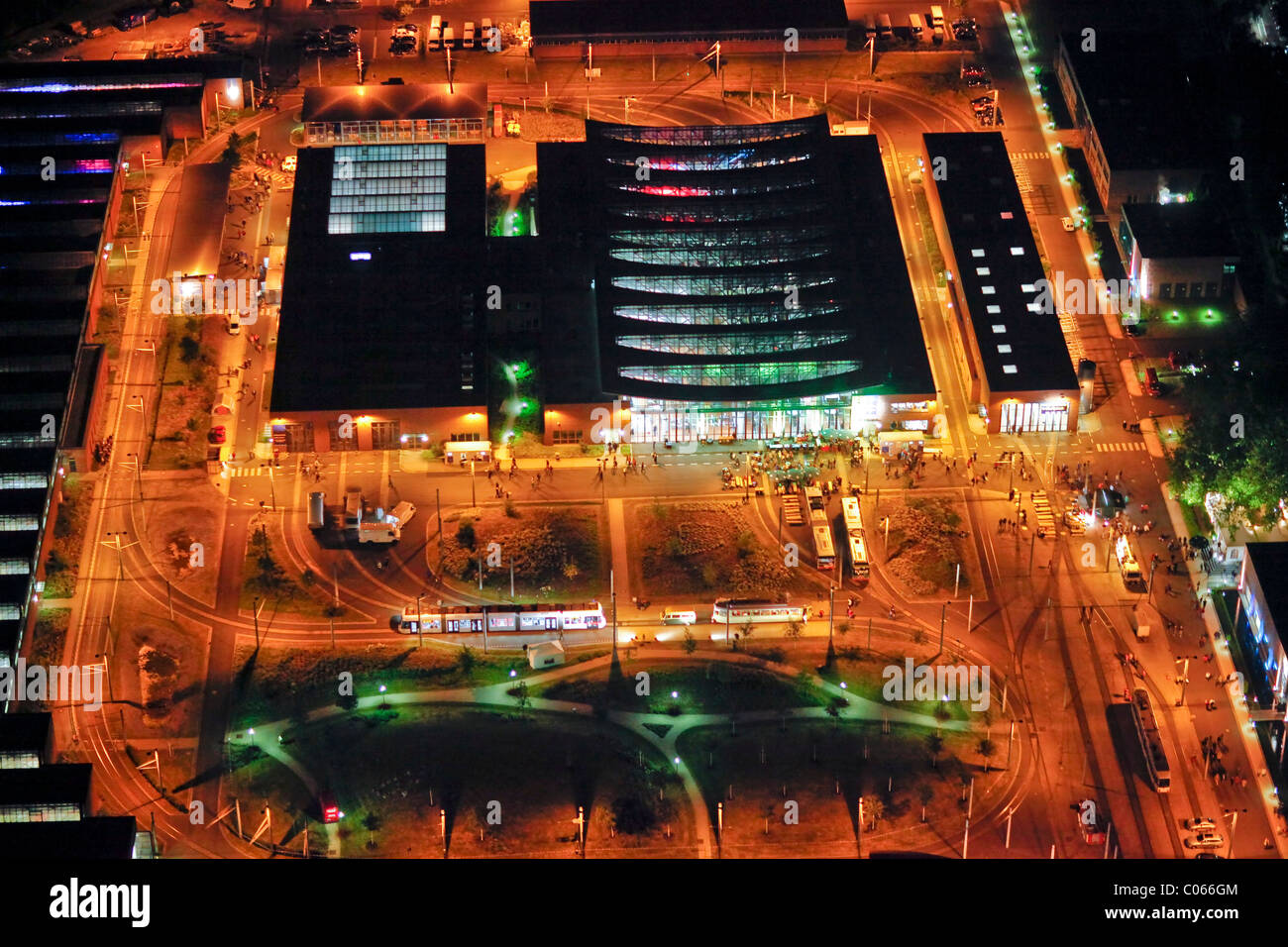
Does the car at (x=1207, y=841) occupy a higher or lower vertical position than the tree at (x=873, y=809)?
lower

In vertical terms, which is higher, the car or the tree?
the tree

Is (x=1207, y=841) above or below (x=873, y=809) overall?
below

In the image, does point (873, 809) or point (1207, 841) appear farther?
point (873, 809)

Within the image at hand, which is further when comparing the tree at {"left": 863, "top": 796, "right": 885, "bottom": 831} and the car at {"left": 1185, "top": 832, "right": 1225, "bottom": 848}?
the tree at {"left": 863, "top": 796, "right": 885, "bottom": 831}

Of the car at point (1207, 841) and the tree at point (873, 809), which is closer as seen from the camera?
the car at point (1207, 841)
